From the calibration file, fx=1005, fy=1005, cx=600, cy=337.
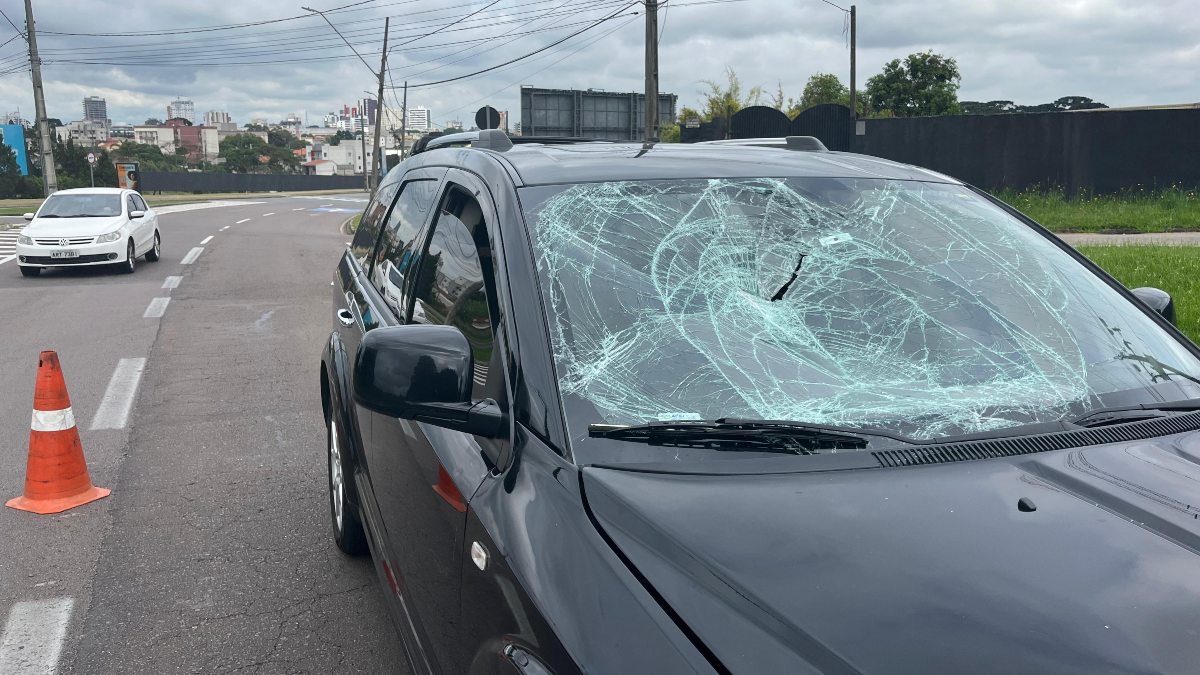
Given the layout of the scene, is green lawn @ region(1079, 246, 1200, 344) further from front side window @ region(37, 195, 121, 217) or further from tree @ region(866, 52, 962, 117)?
tree @ region(866, 52, 962, 117)

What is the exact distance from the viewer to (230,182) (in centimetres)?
8506

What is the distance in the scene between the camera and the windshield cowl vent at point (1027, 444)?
201cm

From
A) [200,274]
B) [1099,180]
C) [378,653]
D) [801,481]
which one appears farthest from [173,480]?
[1099,180]

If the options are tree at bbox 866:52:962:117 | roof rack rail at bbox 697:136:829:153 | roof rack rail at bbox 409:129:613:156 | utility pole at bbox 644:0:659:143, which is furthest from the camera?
tree at bbox 866:52:962:117

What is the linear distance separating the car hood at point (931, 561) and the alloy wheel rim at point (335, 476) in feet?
8.27

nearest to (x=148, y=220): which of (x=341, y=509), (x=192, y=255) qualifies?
(x=192, y=255)

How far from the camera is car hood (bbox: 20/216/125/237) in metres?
16.2

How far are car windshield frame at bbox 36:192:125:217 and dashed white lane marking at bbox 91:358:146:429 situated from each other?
9.74 metres

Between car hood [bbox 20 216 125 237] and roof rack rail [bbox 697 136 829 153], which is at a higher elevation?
roof rack rail [bbox 697 136 829 153]

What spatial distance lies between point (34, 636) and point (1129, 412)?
3.61 meters

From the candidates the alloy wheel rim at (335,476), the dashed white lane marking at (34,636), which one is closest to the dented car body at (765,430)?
the alloy wheel rim at (335,476)

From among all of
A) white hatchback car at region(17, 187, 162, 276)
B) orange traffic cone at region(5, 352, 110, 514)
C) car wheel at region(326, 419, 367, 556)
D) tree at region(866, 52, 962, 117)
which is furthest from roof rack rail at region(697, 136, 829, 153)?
tree at region(866, 52, 962, 117)

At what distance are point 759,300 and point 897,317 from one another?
354 mm

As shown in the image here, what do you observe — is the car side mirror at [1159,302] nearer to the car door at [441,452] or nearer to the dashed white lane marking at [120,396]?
the car door at [441,452]
